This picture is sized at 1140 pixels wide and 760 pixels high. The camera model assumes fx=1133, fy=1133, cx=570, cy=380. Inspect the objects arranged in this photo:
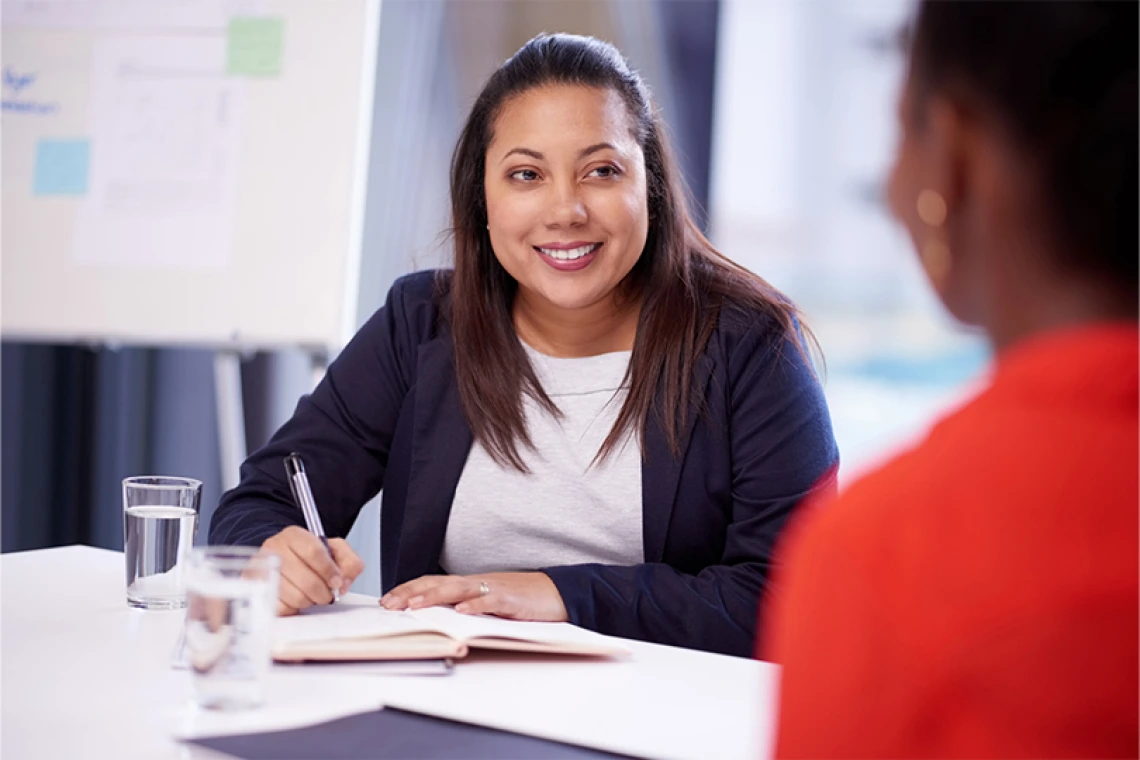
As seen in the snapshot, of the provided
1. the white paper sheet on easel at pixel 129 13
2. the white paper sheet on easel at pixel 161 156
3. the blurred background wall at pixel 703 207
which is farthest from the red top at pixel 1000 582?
the blurred background wall at pixel 703 207

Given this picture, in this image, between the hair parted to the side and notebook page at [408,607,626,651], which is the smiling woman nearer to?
notebook page at [408,607,626,651]

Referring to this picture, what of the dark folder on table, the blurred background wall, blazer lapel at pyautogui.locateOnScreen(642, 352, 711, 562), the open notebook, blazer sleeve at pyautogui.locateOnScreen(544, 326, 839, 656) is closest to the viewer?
the dark folder on table

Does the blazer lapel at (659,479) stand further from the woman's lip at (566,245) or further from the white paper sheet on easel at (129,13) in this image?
the white paper sheet on easel at (129,13)

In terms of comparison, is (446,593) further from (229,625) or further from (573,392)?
(573,392)

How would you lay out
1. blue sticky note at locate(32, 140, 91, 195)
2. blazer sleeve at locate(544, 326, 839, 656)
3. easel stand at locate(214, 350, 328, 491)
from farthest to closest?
blue sticky note at locate(32, 140, 91, 195) < easel stand at locate(214, 350, 328, 491) < blazer sleeve at locate(544, 326, 839, 656)

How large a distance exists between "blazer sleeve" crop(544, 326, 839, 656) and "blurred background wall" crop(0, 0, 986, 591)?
1413 mm

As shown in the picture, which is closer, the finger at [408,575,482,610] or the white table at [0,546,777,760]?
the white table at [0,546,777,760]

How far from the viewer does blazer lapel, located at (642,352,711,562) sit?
5.00 ft

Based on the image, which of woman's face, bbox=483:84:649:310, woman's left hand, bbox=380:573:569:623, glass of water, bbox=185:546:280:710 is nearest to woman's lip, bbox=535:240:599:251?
woman's face, bbox=483:84:649:310

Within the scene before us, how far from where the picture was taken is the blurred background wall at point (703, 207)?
9.77 ft

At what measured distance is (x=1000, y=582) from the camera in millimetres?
408

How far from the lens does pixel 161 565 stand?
1.22 meters

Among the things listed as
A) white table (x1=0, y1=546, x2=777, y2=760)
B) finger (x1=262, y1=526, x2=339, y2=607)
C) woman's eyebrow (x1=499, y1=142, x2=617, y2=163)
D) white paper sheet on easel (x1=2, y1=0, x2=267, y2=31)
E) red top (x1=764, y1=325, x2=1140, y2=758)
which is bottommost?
white table (x1=0, y1=546, x2=777, y2=760)

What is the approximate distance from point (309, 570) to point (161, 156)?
1515 mm
